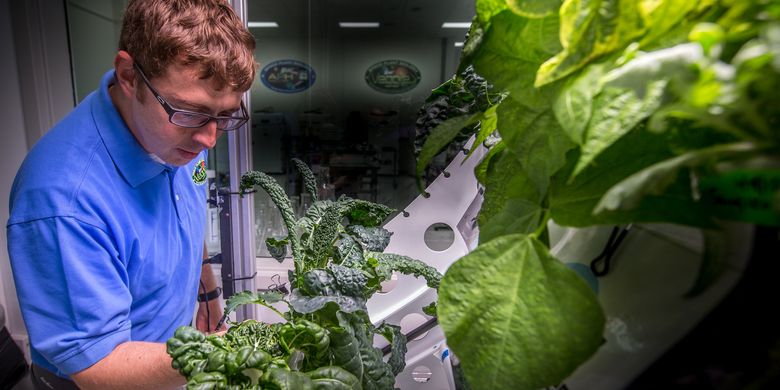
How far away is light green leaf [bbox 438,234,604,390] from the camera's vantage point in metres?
0.23

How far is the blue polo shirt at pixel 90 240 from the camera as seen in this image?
2.58ft

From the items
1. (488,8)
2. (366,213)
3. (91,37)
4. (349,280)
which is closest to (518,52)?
(488,8)

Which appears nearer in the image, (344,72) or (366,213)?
(366,213)

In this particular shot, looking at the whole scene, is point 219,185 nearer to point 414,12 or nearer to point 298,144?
point 298,144

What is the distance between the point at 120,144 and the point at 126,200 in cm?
13

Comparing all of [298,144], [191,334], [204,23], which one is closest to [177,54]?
[204,23]

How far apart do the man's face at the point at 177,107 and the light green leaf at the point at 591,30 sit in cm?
83

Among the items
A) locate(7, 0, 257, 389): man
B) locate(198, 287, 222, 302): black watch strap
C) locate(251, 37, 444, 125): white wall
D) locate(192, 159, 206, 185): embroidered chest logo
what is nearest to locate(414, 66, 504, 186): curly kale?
locate(7, 0, 257, 389): man

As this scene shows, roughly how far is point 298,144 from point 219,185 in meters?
0.44

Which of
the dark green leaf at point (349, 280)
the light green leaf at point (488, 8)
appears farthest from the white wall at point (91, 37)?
the light green leaf at point (488, 8)

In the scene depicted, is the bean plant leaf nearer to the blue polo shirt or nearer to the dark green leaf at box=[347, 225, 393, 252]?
Answer: the dark green leaf at box=[347, 225, 393, 252]

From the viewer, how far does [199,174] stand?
1.27m

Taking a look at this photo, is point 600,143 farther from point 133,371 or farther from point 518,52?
point 133,371

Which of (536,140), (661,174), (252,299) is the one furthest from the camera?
(252,299)
